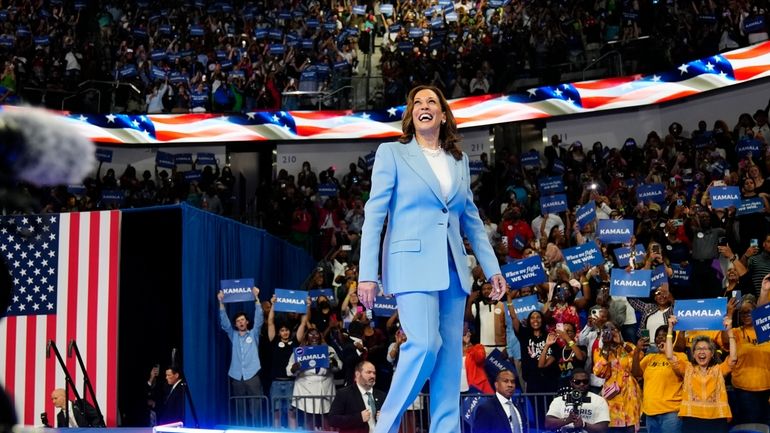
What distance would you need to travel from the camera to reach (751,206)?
1174cm

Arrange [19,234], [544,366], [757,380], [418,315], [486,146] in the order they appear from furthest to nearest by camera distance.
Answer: [486,146], [544,366], [757,380], [418,315], [19,234]

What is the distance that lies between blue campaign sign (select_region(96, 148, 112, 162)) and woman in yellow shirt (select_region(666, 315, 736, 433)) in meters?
14.9

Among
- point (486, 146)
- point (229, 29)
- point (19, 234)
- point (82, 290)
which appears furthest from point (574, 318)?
point (229, 29)

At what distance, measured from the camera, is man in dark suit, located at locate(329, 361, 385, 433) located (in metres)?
8.10

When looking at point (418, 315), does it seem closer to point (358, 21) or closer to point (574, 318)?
point (574, 318)

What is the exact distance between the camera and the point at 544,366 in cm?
945

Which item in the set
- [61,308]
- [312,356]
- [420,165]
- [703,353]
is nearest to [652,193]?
[703,353]

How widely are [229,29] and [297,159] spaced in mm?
3604

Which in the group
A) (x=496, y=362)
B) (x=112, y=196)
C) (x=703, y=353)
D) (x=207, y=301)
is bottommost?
(x=496, y=362)

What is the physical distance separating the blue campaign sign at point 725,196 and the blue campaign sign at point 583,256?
1.74 m

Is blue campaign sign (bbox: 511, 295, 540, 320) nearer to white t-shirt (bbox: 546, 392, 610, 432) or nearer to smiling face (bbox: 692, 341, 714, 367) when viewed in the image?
white t-shirt (bbox: 546, 392, 610, 432)

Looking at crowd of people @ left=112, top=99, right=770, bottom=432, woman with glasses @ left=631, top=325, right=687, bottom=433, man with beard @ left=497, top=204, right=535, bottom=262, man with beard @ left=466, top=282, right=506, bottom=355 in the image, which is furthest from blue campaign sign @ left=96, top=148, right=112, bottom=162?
woman with glasses @ left=631, top=325, right=687, bottom=433

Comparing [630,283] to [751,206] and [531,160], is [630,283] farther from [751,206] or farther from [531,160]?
[531,160]

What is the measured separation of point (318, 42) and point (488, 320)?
12.3m
